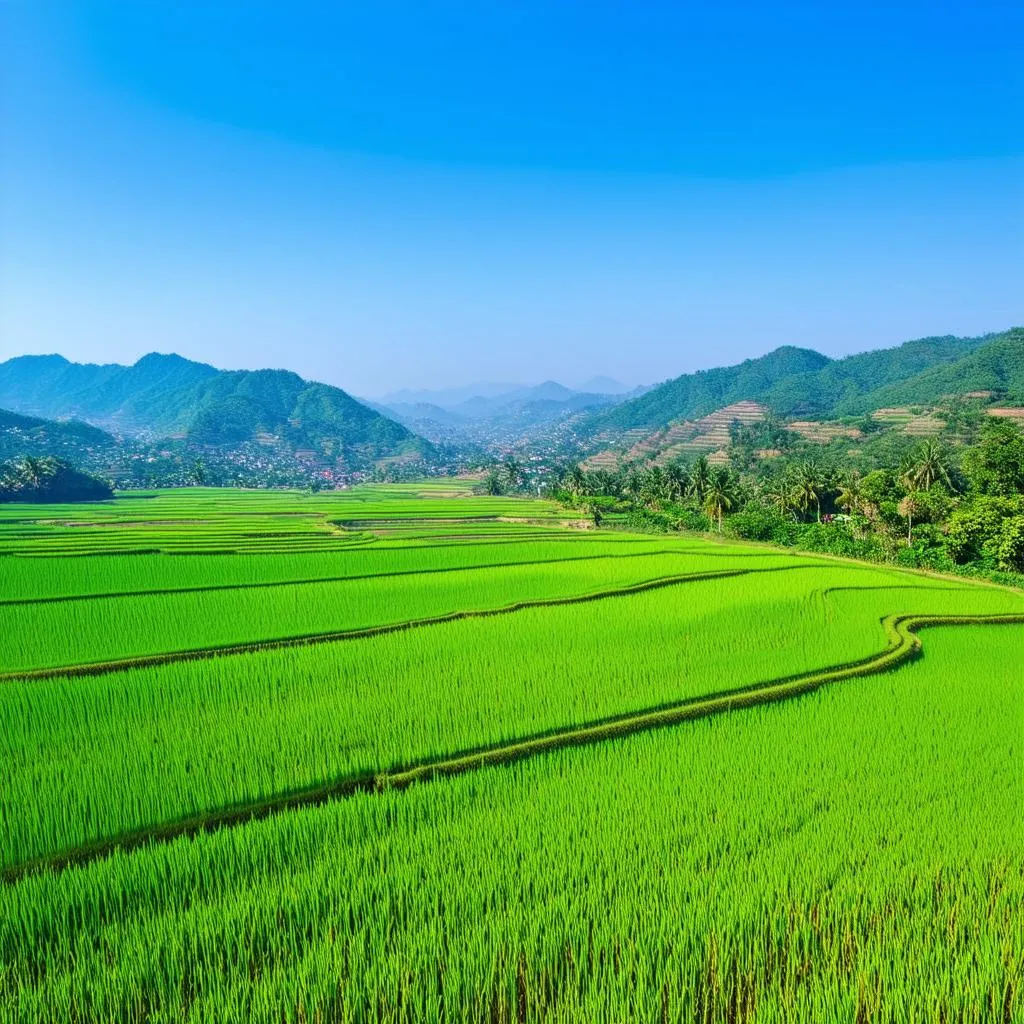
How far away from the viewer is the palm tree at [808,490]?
3544 centimetres

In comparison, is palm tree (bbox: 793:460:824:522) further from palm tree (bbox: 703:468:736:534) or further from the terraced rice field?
the terraced rice field

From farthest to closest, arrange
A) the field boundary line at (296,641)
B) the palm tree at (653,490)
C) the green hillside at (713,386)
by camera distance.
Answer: the green hillside at (713,386) < the palm tree at (653,490) < the field boundary line at (296,641)

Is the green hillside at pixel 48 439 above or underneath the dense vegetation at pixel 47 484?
above

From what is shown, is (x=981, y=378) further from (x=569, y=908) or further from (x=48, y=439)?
(x=48, y=439)

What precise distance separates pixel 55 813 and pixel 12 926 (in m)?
1.40

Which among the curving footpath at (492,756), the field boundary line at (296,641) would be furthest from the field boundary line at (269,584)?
the curving footpath at (492,756)

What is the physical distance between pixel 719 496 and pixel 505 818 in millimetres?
30561

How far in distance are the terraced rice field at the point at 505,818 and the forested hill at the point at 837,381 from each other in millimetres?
85279

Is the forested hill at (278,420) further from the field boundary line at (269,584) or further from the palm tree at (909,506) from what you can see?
the field boundary line at (269,584)

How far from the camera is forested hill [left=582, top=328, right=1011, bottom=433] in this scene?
273 ft

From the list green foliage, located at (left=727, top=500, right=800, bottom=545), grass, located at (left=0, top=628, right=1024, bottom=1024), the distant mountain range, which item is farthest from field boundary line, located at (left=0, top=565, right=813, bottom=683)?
the distant mountain range

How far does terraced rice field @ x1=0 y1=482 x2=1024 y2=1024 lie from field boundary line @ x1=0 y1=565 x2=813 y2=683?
114mm

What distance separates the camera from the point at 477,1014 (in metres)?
3.50

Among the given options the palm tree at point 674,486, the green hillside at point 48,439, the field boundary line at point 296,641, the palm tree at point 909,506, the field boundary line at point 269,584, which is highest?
the green hillside at point 48,439
